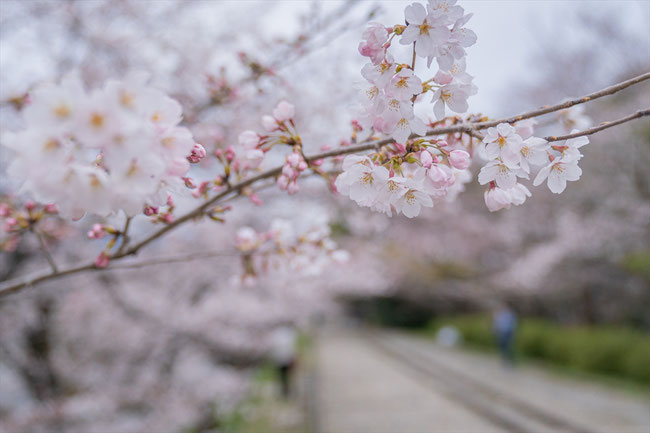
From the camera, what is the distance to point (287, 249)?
5.58ft

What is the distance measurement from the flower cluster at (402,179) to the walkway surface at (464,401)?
5360 millimetres

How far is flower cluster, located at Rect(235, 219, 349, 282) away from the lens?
167cm

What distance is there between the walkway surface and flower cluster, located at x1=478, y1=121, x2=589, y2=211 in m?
5.31

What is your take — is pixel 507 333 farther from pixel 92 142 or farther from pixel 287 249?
pixel 92 142

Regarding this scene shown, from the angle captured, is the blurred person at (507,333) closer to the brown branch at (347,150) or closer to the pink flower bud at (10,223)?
the brown branch at (347,150)

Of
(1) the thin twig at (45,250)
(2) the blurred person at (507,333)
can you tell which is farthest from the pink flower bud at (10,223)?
(2) the blurred person at (507,333)

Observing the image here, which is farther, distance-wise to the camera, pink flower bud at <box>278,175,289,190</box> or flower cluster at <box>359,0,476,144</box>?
pink flower bud at <box>278,175,289,190</box>

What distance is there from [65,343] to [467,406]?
5808 mm

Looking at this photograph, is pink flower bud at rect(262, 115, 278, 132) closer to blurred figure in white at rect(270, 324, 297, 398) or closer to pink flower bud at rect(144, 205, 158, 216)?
pink flower bud at rect(144, 205, 158, 216)

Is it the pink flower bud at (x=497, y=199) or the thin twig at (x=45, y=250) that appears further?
the thin twig at (x=45, y=250)

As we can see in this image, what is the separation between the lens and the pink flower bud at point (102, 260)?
1.25 metres

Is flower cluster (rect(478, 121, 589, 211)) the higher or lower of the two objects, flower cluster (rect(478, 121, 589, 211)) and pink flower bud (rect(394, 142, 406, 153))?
the lower

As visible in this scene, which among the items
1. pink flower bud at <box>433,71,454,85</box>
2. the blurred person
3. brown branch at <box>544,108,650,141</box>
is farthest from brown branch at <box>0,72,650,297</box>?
the blurred person

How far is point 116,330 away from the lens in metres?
5.31
